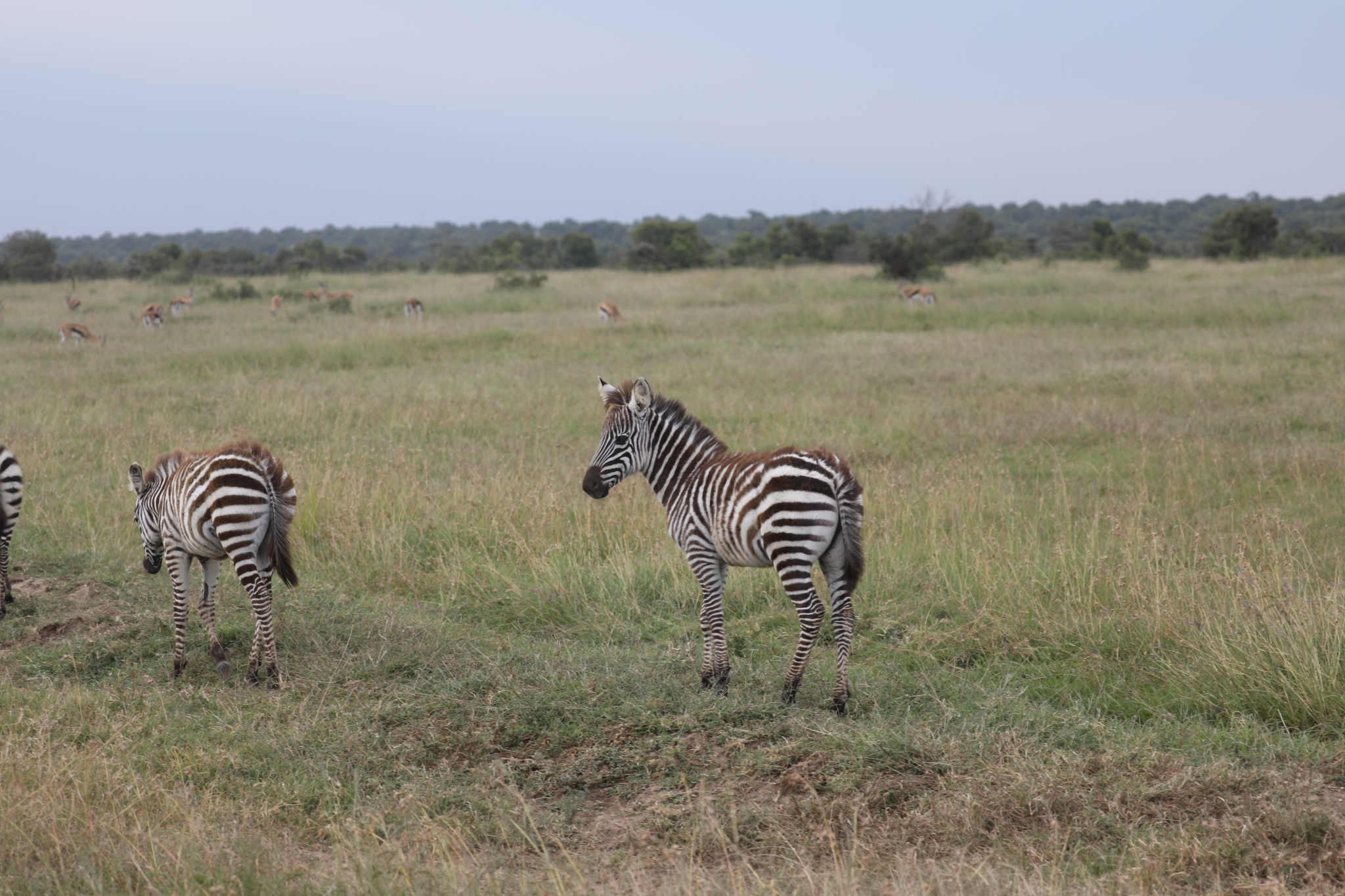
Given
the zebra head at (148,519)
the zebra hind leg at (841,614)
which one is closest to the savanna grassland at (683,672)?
the zebra hind leg at (841,614)

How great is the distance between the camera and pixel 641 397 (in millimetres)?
6223

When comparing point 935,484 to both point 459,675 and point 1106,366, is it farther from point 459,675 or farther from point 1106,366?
point 1106,366

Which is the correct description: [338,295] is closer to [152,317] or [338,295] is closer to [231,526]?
[152,317]

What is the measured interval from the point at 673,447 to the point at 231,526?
2.69m

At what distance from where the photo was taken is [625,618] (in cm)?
761

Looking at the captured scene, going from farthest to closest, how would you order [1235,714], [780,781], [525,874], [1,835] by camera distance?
[1235,714] → [780,781] → [1,835] → [525,874]

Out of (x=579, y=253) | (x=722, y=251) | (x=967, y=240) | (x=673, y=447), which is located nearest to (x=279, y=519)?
(x=673, y=447)

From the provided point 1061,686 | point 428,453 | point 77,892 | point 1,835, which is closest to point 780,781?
point 1061,686

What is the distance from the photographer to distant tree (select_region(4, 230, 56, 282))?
47.0 meters

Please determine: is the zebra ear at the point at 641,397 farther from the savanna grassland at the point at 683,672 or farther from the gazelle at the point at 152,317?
the gazelle at the point at 152,317

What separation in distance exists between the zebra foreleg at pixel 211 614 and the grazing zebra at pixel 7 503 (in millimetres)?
2338

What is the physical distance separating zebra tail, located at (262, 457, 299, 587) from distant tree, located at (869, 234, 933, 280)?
30.2 metres

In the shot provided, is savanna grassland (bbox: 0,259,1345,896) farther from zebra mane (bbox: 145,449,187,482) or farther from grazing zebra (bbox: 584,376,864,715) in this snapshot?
zebra mane (bbox: 145,449,187,482)

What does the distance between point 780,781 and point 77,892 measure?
284cm
